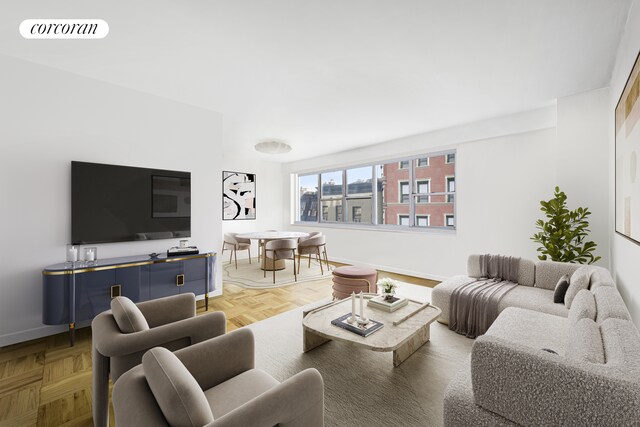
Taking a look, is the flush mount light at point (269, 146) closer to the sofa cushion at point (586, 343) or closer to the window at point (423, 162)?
the window at point (423, 162)

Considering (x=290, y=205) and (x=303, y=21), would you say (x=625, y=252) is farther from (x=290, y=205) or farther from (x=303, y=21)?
(x=290, y=205)

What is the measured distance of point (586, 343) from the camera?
1.23 m

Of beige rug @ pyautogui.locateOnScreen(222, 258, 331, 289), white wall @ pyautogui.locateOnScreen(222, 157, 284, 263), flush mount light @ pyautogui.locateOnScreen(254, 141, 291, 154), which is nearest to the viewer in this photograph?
beige rug @ pyautogui.locateOnScreen(222, 258, 331, 289)

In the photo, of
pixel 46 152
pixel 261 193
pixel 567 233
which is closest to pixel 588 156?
pixel 567 233

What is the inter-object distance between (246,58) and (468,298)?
3148 mm

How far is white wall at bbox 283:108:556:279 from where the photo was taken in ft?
12.8

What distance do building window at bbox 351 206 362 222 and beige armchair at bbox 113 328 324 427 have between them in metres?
5.32

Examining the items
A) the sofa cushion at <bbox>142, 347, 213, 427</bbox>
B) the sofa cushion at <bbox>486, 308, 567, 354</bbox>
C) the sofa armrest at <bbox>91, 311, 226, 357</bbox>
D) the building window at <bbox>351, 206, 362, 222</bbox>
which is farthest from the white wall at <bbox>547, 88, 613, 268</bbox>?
the sofa cushion at <bbox>142, 347, 213, 427</bbox>

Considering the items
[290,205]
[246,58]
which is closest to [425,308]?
[246,58]

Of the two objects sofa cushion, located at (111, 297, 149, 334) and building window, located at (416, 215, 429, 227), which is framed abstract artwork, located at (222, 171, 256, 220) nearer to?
building window, located at (416, 215, 429, 227)

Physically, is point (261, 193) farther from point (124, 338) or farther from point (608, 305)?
point (608, 305)

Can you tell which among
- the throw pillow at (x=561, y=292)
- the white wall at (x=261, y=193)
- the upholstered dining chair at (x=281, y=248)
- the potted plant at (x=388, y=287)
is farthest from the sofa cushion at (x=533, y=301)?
the white wall at (x=261, y=193)

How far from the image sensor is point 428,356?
2.39 m

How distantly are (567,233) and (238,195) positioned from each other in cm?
621
